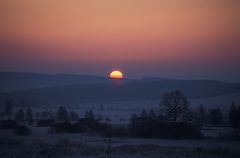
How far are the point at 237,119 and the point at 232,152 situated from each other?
108 ft

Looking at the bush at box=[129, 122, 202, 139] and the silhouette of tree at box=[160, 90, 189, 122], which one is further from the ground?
the silhouette of tree at box=[160, 90, 189, 122]

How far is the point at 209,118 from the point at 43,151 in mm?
51041

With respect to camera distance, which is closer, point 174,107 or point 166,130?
point 166,130

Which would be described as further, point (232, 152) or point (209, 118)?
point (209, 118)

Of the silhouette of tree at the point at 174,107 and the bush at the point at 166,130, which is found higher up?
the silhouette of tree at the point at 174,107

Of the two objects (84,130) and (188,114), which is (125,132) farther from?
(188,114)

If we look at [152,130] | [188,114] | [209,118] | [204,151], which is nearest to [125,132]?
[152,130]

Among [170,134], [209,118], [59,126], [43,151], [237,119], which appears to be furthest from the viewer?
[209,118]

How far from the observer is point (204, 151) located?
28.9 meters

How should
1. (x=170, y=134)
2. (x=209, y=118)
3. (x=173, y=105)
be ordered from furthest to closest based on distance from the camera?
(x=209, y=118)
(x=173, y=105)
(x=170, y=134)

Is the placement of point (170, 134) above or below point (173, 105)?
below

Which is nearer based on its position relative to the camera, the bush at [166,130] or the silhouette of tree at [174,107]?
the bush at [166,130]

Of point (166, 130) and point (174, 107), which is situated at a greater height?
point (174, 107)

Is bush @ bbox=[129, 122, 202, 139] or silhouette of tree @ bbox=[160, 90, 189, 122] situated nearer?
bush @ bbox=[129, 122, 202, 139]
